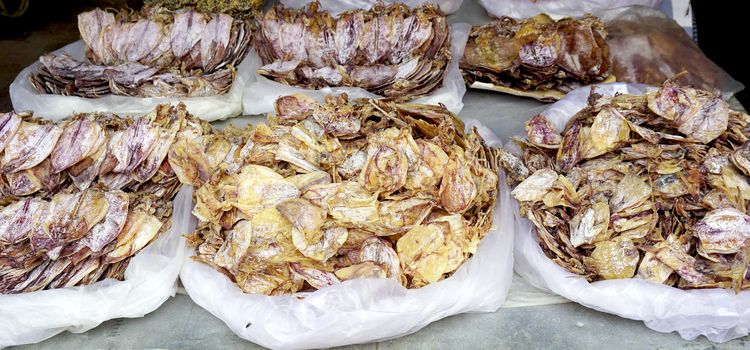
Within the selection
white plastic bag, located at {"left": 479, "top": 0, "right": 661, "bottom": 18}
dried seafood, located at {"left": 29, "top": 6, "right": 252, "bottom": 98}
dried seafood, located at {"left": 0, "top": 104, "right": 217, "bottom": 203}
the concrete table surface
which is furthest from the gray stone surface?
white plastic bag, located at {"left": 479, "top": 0, "right": 661, "bottom": 18}

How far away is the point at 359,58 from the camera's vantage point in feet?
7.86

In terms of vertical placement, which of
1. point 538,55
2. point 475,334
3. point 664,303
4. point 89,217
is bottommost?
point 475,334

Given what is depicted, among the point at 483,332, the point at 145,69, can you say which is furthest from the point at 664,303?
the point at 145,69

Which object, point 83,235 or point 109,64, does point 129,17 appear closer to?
point 109,64

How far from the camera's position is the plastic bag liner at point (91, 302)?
157 cm

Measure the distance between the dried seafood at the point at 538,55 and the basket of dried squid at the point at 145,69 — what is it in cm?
103

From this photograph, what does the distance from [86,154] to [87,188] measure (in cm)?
11

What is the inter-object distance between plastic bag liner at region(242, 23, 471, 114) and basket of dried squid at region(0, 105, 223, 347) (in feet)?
1.68

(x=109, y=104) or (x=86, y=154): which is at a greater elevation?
(x=86, y=154)

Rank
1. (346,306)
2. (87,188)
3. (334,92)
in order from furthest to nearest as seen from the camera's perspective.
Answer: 1. (334,92)
2. (87,188)
3. (346,306)

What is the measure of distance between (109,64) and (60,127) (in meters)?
0.78

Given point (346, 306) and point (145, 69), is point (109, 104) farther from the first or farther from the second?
point (346, 306)

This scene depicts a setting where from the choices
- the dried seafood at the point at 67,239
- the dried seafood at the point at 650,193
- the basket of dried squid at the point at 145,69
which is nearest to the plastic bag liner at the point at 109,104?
the basket of dried squid at the point at 145,69

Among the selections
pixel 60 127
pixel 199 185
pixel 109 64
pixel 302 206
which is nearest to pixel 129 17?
pixel 109 64
